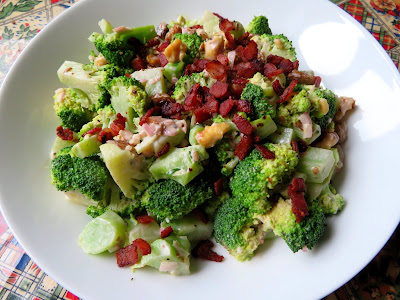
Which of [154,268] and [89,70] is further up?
[89,70]

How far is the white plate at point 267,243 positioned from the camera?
1896 mm

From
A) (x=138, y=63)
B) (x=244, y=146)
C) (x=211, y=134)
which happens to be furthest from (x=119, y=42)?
(x=244, y=146)

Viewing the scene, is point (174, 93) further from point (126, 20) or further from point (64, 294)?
point (64, 294)

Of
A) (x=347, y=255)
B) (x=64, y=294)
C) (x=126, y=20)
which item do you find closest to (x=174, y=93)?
(x=126, y=20)

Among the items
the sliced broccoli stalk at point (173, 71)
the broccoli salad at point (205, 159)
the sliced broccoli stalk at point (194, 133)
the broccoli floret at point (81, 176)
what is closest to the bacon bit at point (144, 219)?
the broccoli salad at point (205, 159)

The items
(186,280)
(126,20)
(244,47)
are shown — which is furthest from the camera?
(126,20)

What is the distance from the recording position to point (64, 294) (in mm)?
2482

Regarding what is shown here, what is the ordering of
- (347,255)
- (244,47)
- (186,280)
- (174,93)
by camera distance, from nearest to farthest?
(347,255) < (186,280) < (174,93) < (244,47)

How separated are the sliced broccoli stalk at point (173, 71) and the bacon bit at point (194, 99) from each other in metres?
0.27

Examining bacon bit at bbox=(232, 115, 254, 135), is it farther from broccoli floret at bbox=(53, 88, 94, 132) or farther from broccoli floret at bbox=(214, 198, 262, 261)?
broccoli floret at bbox=(53, 88, 94, 132)

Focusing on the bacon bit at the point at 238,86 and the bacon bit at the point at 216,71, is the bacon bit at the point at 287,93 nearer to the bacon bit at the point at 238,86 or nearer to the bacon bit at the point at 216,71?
the bacon bit at the point at 238,86

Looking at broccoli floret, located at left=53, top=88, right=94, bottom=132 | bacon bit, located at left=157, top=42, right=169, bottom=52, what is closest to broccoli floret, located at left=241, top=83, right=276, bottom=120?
bacon bit, located at left=157, top=42, right=169, bottom=52

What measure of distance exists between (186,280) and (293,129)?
1022 mm

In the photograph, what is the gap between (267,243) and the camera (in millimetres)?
2088
